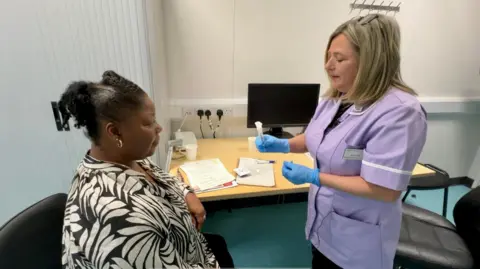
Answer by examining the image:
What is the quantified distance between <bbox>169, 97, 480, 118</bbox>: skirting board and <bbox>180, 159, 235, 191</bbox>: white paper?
59cm

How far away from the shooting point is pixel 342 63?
91cm

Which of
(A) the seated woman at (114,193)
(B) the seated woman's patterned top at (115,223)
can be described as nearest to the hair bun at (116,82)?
(A) the seated woman at (114,193)

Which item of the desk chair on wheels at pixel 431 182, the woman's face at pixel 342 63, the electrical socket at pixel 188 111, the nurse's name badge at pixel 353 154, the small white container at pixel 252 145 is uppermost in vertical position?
the woman's face at pixel 342 63

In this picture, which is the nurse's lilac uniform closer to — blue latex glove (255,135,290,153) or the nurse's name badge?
the nurse's name badge

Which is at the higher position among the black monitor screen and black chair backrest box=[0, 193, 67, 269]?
the black monitor screen

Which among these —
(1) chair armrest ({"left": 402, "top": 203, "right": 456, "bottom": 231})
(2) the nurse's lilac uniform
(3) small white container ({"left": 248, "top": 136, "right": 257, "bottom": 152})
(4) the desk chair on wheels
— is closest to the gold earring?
(2) the nurse's lilac uniform

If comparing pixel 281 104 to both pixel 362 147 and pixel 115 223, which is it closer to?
pixel 362 147

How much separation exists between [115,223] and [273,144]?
90cm

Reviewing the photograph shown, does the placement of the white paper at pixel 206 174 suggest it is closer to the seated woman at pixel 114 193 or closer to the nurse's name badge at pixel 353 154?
the seated woman at pixel 114 193

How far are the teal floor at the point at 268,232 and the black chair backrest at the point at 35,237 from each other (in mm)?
1151

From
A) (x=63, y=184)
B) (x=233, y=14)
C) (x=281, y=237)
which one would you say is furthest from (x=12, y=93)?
(x=281, y=237)

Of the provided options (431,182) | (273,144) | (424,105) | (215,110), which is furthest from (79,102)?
(424,105)

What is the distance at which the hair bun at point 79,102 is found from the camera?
26.1 inches

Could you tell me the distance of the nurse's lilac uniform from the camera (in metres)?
0.82
